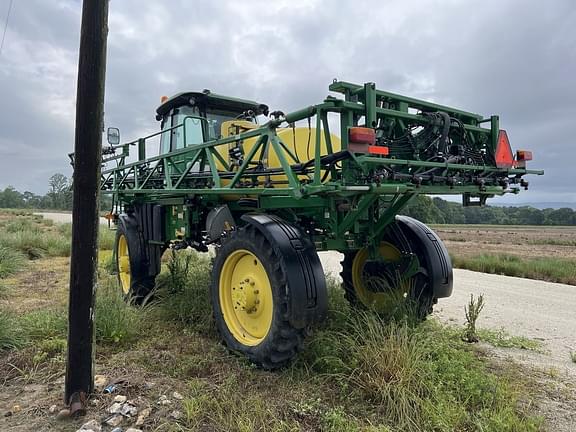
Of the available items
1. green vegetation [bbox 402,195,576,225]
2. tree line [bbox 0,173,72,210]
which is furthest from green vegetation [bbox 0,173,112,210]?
green vegetation [bbox 402,195,576,225]

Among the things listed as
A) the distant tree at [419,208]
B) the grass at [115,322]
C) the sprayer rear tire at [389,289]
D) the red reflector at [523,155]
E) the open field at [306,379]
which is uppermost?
the red reflector at [523,155]

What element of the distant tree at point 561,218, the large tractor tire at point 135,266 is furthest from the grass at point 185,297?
the distant tree at point 561,218

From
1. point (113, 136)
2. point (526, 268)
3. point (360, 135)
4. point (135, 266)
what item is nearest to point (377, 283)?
point (360, 135)

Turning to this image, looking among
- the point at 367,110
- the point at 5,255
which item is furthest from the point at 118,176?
the point at 367,110

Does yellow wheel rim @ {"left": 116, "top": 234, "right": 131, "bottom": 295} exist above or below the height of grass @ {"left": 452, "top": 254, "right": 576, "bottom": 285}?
above

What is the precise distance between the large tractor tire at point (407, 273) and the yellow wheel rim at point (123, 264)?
12.2 ft

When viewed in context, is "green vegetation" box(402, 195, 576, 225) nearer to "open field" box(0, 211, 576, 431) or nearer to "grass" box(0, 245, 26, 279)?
"grass" box(0, 245, 26, 279)

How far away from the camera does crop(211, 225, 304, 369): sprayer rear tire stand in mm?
3521

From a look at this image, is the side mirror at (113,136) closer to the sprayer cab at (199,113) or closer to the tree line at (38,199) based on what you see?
the sprayer cab at (199,113)

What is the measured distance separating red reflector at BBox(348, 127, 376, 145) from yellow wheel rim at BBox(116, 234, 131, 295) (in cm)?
467

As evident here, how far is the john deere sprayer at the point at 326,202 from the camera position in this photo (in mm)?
3400

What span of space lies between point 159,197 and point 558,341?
17.2ft

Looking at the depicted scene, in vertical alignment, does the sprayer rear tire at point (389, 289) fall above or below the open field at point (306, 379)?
above

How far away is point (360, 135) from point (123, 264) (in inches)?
205
